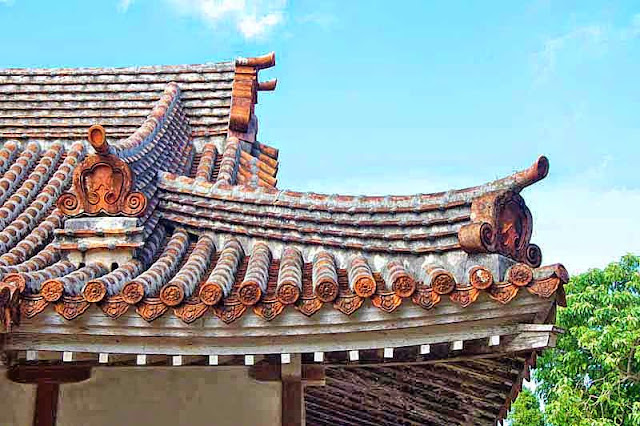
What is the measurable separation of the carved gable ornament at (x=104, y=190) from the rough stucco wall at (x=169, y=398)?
4.17 ft

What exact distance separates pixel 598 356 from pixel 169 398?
14155mm

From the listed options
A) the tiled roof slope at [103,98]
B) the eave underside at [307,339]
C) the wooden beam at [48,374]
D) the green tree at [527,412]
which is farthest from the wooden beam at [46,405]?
the green tree at [527,412]

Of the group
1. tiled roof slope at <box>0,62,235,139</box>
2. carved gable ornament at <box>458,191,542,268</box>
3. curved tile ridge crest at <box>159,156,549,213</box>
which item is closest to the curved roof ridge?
tiled roof slope at <box>0,62,235,139</box>

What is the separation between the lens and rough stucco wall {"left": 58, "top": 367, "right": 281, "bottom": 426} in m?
5.82

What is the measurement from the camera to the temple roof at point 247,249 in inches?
175

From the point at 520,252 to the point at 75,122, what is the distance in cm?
551

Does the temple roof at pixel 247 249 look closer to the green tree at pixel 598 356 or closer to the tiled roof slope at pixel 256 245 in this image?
the tiled roof slope at pixel 256 245

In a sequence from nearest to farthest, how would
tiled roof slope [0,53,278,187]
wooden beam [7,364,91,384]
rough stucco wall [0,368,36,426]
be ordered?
wooden beam [7,364,91,384]
rough stucco wall [0,368,36,426]
tiled roof slope [0,53,278,187]

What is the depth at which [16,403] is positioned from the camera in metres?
5.77

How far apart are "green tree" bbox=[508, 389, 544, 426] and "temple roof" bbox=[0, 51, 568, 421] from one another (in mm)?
12979

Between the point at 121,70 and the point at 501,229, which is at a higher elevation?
the point at 121,70

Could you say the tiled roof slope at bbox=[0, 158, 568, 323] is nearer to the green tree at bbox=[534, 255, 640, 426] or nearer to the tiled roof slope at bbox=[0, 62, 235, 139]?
the tiled roof slope at bbox=[0, 62, 235, 139]

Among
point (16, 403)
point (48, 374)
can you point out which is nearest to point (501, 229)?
point (48, 374)

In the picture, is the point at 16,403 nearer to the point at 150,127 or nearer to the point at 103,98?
the point at 150,127
